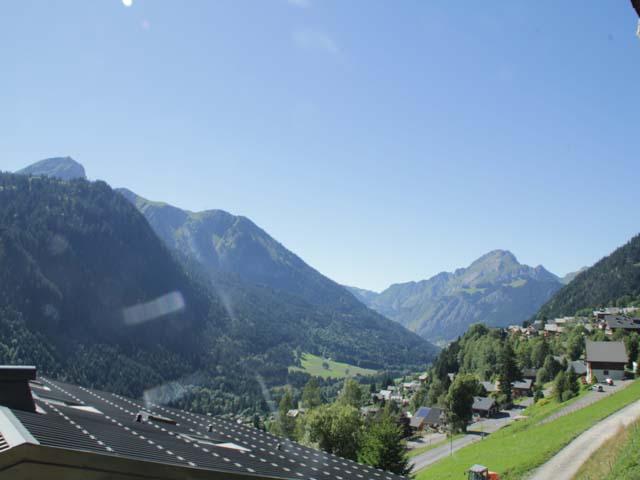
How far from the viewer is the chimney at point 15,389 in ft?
55.1

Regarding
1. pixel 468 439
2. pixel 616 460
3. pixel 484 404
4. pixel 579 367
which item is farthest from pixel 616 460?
pixel 579 367

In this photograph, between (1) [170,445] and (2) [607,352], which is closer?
(1) [170,445]

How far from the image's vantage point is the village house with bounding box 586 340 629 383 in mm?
85125

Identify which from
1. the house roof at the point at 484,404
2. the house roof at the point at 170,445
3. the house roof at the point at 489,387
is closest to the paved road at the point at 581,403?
the house roof at the point at 484,404

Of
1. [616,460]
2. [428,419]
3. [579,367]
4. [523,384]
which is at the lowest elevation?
[428,419]

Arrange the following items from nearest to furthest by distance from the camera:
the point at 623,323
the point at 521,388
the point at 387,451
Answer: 1. the point at 387,451
2. the point at 521,388
3. the point at 623,323

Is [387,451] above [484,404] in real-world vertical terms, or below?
above

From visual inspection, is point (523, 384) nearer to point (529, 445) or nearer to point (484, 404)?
point (484, 404)

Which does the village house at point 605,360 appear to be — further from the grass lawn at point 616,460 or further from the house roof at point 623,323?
the grass lawn at point 616,460

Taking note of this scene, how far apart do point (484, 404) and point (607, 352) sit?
91.7ft

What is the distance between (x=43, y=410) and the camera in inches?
725

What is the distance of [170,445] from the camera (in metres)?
18.8

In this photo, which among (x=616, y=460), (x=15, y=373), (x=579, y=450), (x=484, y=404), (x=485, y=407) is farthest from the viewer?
(x=484, y=404)

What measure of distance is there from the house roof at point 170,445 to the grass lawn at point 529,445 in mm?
14985
